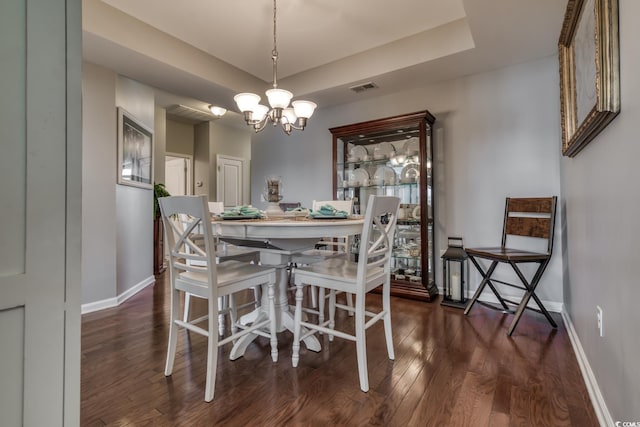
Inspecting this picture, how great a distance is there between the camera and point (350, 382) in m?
1.61

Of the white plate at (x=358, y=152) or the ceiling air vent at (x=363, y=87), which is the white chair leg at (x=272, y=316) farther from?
the ceiling air vent at (x=363, y=87)

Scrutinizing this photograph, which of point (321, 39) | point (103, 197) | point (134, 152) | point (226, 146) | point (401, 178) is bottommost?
point (103, 197)

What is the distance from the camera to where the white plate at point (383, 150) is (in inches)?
135

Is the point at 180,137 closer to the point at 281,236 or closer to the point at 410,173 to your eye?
the point at 410,173

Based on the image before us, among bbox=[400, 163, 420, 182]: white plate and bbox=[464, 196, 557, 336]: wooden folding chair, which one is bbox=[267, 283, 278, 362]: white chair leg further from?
bbox=[400, 163, 420, 182]: white plate

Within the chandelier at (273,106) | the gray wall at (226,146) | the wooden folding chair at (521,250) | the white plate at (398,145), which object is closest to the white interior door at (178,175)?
the gray wall at (226,146)

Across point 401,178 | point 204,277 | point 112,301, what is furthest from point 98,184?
point 401,178

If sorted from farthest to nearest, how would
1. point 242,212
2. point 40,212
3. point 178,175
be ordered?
point 178,175 < point 242,212 < point 40,212

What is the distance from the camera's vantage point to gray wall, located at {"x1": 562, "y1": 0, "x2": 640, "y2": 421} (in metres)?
0.98

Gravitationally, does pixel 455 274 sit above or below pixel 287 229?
below

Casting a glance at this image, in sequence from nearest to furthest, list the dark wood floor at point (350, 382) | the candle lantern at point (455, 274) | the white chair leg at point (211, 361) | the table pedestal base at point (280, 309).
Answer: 1. the dark wood floor at point (350, 382)
2. the white chair leg at point (211, 361)
3. the table pedestal base at point (280, 309)
4. the candle lantern at point (455, 274)

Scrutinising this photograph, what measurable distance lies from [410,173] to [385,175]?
0.97 ft

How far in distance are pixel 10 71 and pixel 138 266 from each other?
10.7 feet

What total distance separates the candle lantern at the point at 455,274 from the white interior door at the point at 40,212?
2.78m
